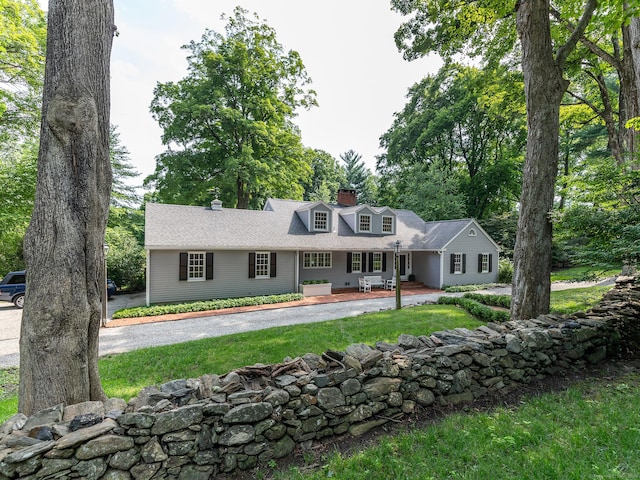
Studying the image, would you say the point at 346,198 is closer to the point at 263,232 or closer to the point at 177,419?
the point at 263,232

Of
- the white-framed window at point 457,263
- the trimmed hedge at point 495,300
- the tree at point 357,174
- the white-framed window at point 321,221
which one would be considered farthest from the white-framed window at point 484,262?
the tree at point 357,174

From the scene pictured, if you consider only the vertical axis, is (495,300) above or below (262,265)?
below

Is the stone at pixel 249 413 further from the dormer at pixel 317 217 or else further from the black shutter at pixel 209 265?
the dormer at pixel 317 217

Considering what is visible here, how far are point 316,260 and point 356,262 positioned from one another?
2.70 metres

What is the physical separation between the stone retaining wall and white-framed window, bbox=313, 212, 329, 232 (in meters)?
12.5

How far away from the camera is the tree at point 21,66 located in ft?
32.6

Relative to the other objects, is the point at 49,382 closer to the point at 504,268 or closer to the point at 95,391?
the point at 95,391

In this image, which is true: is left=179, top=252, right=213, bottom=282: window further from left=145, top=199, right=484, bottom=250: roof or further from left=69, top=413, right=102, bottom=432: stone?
left=69, top=413, right=102, bottom=432: stone

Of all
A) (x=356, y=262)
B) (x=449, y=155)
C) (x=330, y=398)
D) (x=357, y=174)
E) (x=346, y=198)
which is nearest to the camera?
(x=330, y=398)

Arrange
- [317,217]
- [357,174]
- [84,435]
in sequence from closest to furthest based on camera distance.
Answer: [84,435] → [317,217] → [357,174]

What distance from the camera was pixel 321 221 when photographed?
663 inches

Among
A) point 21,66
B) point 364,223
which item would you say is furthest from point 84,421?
point 364,223

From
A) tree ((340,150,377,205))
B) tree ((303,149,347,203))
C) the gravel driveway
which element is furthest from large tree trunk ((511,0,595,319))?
tree ((340,150,377,205))

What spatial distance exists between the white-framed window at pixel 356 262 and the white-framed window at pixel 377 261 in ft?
3.45
